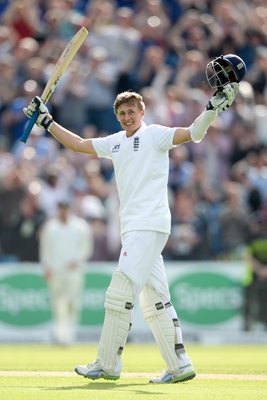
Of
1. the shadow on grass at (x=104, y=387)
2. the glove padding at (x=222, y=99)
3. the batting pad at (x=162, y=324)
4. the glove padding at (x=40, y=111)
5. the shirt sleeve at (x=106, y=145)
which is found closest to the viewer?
the shadow on grass at (x=104, y=387)

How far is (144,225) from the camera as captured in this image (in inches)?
355

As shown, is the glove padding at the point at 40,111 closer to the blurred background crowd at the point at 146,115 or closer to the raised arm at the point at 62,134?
the raised arm at the point at 62,134

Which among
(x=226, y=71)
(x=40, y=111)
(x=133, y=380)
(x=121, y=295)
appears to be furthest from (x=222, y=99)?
(x=133, y=380)

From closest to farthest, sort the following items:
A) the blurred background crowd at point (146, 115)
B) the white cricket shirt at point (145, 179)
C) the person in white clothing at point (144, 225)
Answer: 1. the person in white clothing at point (144, 225)
2. the white cricket shirt at point (145, 179)
3. the blurred background crowd at point (146, 115)

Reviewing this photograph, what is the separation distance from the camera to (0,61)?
1862 cm

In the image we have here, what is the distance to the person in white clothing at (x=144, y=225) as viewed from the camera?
8.92 meters

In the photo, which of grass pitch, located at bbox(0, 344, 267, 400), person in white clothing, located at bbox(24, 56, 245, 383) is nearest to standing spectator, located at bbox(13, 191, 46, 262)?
grass pitch, located at bbox(0, 344, 267, 400)

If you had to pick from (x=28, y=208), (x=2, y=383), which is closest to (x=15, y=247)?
(x=28, y=208)

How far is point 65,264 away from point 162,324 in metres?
8.90

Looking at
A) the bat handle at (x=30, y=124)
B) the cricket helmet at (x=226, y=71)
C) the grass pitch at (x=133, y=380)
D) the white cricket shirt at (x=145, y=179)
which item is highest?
the cricket helmet at (x=226, y=71)

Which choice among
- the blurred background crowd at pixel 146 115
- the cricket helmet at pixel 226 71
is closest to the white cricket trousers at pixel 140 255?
the cricket helmet at pixel 226 71

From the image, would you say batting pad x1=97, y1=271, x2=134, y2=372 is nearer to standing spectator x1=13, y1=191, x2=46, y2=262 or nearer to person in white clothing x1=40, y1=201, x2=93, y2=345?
person in white clothing x1=40, y1=201, x2=93, y2=345

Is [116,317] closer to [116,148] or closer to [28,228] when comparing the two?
[116,148]

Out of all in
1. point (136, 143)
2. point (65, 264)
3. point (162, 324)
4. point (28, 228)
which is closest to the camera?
point (136, 143)
